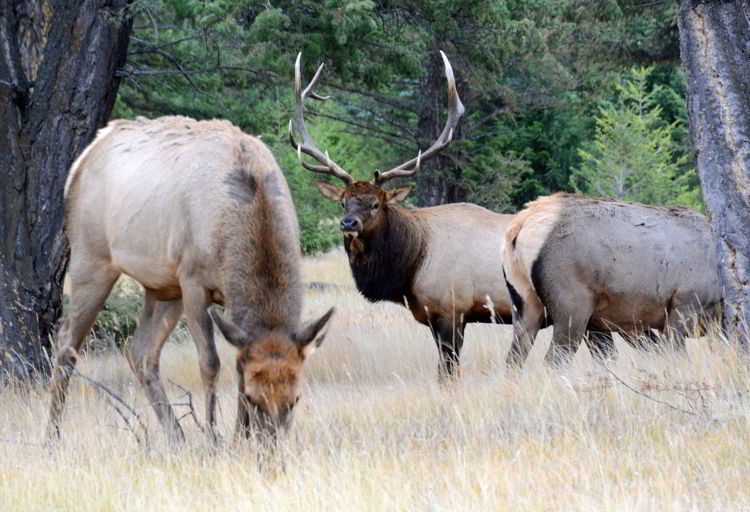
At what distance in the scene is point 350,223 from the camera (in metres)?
8.78

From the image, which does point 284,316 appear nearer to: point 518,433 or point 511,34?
point 518,433

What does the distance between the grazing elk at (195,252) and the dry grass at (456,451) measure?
1.11ft

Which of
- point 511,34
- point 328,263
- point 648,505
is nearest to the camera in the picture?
point 648,505

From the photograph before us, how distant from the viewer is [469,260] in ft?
29.9

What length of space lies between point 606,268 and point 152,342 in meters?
3.39

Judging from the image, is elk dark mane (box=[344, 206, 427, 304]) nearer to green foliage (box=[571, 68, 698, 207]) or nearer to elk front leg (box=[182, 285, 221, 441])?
elk front leg (box=[182, 285, 221, 441])

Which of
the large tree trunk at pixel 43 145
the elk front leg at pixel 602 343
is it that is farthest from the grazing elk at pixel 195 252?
the elk front leg at pixel 602 343

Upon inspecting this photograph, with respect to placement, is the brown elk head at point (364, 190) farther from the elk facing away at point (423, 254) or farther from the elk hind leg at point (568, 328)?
the elk hind leg at point (568, 328)

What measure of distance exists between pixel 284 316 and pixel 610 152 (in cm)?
1969

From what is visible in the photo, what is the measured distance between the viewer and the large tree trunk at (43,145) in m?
8.18

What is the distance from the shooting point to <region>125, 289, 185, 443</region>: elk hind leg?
271 inches

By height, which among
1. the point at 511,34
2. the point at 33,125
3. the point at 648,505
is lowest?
the point at 648,505

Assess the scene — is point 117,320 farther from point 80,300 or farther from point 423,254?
point 80,300

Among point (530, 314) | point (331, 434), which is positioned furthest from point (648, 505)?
point (530, 314)
